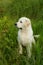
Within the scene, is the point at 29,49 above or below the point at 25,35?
below

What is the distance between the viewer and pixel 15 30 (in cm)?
625

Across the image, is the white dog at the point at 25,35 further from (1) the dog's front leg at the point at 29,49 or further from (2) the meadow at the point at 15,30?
(2) the meadow at the point at 15,30

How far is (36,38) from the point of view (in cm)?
589

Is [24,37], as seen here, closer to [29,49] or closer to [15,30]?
[29,49]

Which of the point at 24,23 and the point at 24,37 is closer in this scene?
the point at 24,23

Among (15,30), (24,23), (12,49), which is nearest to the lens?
(24,23)

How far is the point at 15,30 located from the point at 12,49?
81 centimetres

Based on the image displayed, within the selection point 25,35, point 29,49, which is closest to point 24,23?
point 25,35

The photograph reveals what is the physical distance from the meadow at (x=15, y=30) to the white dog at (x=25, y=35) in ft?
0.47

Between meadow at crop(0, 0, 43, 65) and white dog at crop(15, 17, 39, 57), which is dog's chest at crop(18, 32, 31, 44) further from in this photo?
meadow at crop(0, 0, 43, 65)

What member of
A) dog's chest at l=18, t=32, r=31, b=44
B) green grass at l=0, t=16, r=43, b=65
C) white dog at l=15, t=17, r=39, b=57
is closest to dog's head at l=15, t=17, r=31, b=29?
white dog at l=15, t=17, r=39, b=57

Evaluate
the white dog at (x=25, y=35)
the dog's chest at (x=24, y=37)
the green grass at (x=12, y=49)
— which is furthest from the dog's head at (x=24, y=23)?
the green grass at (x=12, y=49)

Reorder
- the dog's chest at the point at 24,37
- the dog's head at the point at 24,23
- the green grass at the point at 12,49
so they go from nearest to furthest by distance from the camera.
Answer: the green grass at the point at 12,49 < the dog's head at the point at 24,23 < the dog's chest at the point at 24,37

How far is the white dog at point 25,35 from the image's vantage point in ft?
17.9
